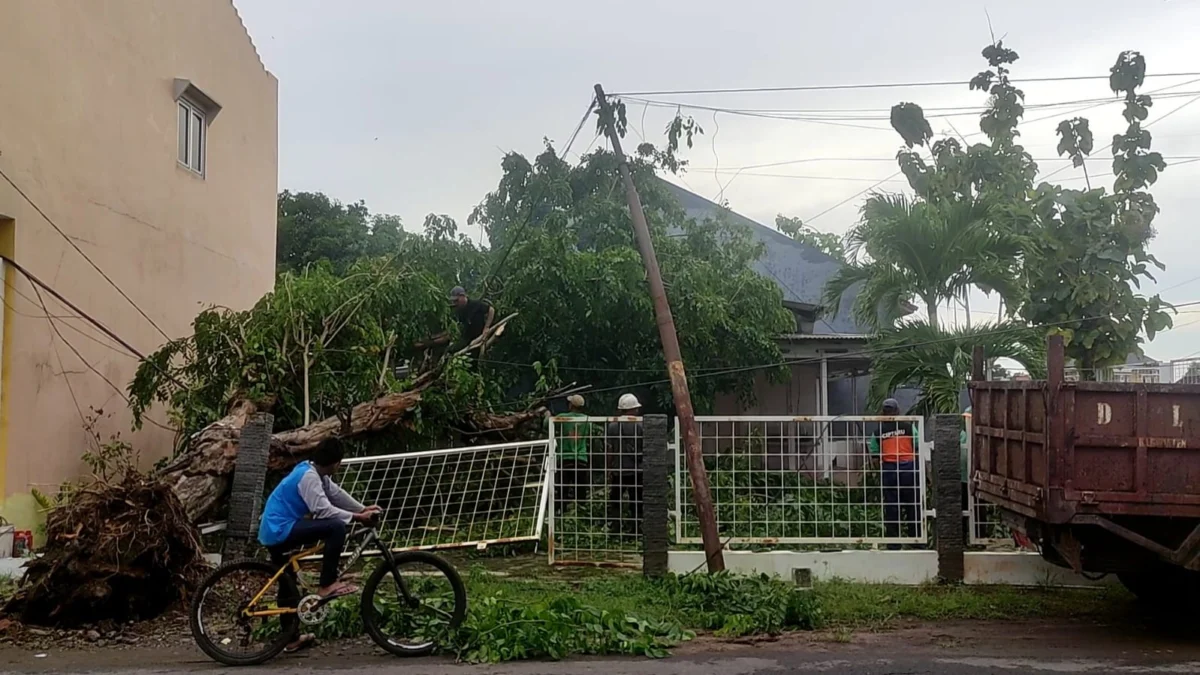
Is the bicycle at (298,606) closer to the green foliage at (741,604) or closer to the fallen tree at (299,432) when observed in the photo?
the green foliage at (741,604)

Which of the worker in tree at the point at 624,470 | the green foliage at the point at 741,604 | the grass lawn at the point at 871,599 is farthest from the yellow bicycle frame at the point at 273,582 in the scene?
the worker in tree at the point at 624,470

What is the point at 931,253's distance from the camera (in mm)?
13492

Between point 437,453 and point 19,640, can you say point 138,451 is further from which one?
point 19,640

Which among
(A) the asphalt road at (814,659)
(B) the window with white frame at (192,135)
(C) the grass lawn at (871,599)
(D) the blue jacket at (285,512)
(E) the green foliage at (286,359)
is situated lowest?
(A) the asphalt road at (814,659)

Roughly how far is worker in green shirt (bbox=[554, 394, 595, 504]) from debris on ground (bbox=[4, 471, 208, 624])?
3317mm

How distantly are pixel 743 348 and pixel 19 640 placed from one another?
10.7 meters

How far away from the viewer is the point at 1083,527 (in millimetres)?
6461

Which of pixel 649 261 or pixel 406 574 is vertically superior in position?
pixel 649 261

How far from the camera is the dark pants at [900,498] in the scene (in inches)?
349

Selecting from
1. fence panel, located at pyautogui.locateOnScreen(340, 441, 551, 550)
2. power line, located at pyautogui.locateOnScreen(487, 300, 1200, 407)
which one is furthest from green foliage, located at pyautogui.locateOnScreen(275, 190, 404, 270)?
fence panel, located at pyautogui.locateOnScreen(340, 441, 551, 550)

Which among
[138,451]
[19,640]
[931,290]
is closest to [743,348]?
[931,290]

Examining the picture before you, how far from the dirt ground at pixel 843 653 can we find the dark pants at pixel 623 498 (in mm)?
2427

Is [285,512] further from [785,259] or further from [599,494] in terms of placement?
[785,259]

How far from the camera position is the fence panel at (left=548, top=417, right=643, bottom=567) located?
9078 mm
